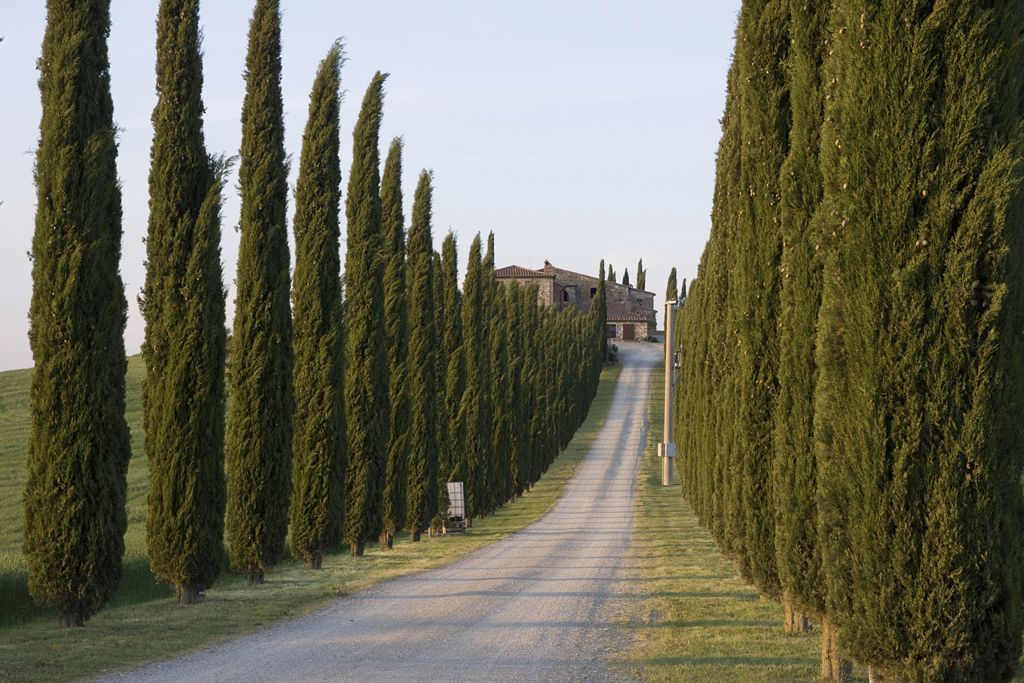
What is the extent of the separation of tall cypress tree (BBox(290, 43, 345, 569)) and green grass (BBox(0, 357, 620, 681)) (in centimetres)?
116

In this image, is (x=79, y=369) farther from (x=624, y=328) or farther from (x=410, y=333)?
(x=624, y=328)

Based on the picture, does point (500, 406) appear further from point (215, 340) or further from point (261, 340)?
point (215, 340)

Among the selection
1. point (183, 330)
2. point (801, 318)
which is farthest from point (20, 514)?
point (801, 318)

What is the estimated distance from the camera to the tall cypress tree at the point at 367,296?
90.3ft

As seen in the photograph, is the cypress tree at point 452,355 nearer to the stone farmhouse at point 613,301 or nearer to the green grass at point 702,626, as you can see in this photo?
the green grass at point 702,626

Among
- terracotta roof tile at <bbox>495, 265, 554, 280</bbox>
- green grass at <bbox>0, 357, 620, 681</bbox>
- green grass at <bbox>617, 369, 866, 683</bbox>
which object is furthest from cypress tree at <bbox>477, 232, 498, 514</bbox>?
terracotta roof tile at <bbox>495, 265, 554, 280</bbox>

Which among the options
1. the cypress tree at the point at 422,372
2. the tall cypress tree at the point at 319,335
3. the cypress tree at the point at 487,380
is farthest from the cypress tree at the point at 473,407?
the tall cypress tree at the point at 319,335

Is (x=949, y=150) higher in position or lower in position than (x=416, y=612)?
higher

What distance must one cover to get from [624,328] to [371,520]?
369ft

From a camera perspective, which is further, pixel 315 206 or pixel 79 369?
pixel 315 206

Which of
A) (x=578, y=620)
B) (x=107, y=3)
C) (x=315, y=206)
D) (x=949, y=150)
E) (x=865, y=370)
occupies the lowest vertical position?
(x=578, y=620)

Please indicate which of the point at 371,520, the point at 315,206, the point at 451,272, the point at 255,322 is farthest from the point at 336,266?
the point at 451,272

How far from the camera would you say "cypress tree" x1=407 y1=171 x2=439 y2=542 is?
32688 millimetres

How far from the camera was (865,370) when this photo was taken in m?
7.82
